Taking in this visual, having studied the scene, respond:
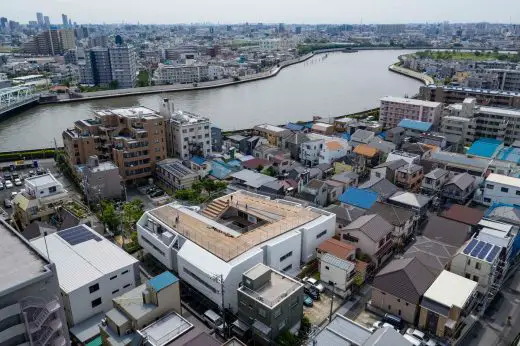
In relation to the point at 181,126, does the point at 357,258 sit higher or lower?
lower

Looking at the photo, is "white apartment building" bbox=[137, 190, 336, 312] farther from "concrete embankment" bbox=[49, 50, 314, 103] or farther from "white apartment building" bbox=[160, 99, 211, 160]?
"concrete embankment" bbox=[49, 50, 314, 103]

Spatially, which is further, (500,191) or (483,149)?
(483,149)

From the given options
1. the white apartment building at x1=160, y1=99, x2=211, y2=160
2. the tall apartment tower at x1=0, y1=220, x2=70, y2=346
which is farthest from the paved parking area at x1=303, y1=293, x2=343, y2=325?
the white apartment building at x1=160, y1=99, x2=211, y2=160

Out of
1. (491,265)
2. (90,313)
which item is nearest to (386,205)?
(491,265)

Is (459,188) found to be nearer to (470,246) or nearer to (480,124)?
(470,246)

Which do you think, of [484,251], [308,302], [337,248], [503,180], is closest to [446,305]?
[484,251]

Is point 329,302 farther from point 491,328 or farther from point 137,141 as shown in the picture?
point 137,141
